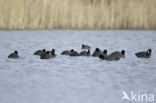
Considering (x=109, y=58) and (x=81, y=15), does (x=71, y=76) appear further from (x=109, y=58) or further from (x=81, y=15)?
(x=81, y=15)

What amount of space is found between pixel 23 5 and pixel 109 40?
5.16 meters

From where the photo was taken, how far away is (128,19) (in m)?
25.8

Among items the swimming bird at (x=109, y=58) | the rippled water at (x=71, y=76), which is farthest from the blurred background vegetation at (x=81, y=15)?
the swimming bird at (x=109, y=58)

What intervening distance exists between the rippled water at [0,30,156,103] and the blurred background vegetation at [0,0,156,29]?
2.70 meters

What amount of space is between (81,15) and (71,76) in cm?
1214

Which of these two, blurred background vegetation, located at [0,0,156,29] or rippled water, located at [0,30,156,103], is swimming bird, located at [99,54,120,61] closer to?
rippled water, located at [0,30,156,103]

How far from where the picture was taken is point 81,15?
84.0ft

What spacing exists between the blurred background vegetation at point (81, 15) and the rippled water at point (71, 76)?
2.70 metres

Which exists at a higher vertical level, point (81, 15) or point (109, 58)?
point (81, 15)

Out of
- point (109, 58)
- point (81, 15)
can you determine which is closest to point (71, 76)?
point (109, 58)

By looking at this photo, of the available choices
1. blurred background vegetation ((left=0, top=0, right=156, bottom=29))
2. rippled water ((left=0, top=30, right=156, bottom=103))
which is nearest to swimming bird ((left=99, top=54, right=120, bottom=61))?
rippled water ((left=0, top=30, right=156, bottom=103))

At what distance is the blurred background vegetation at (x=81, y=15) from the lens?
25.5 metres

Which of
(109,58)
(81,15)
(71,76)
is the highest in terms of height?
(81,15)

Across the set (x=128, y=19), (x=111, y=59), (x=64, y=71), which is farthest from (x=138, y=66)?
(x=128, y=19)
